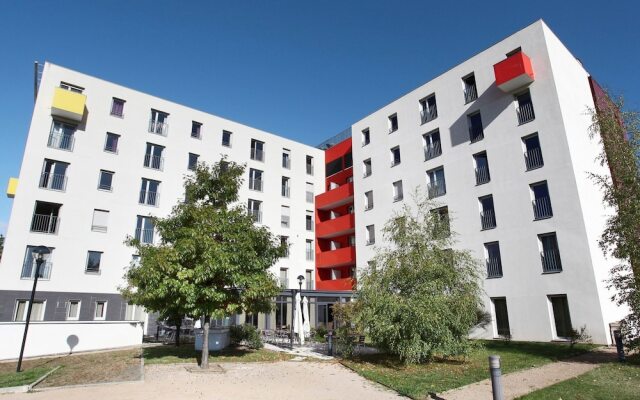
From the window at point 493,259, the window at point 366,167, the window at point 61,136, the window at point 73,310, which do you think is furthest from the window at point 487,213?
the window at point 61,136

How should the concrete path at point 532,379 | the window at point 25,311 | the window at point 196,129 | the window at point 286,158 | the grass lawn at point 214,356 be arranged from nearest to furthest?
1. the concrete path at point 532,379
2. the grass lawn at point 214,356
3. the window at point 25,311
4. the window at point 196,129
5. the window at point 286,158

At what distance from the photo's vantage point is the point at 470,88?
26125 millimetres

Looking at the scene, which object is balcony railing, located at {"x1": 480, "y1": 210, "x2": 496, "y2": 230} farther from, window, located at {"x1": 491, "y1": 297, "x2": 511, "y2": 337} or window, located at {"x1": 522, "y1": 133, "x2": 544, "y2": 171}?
window, located at {"x1": 491, "y1": 297, "x2": 511, "y2": 337}

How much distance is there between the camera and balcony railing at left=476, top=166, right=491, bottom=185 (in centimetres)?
2398

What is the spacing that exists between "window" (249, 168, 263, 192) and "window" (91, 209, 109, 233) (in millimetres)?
11821

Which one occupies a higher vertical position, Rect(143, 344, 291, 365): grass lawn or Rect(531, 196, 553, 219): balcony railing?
Rect(531, 196, 553, 219): balcony railing

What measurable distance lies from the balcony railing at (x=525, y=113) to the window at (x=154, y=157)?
24.8 m

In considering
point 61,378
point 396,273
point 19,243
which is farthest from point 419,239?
point 19,243

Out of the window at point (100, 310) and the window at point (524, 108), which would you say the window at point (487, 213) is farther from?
the window at point (100, 310)

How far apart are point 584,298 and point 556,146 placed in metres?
7.64

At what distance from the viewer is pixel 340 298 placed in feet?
96.3

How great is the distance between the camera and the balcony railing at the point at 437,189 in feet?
86.1

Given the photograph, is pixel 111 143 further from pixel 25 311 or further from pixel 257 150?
pixel 257 150

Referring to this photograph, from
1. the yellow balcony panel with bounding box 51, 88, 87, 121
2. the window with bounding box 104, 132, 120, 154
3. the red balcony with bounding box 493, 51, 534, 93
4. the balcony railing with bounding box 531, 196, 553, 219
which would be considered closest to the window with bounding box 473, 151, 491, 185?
the balcony railing with bounding box 531, 196, 553, 219
